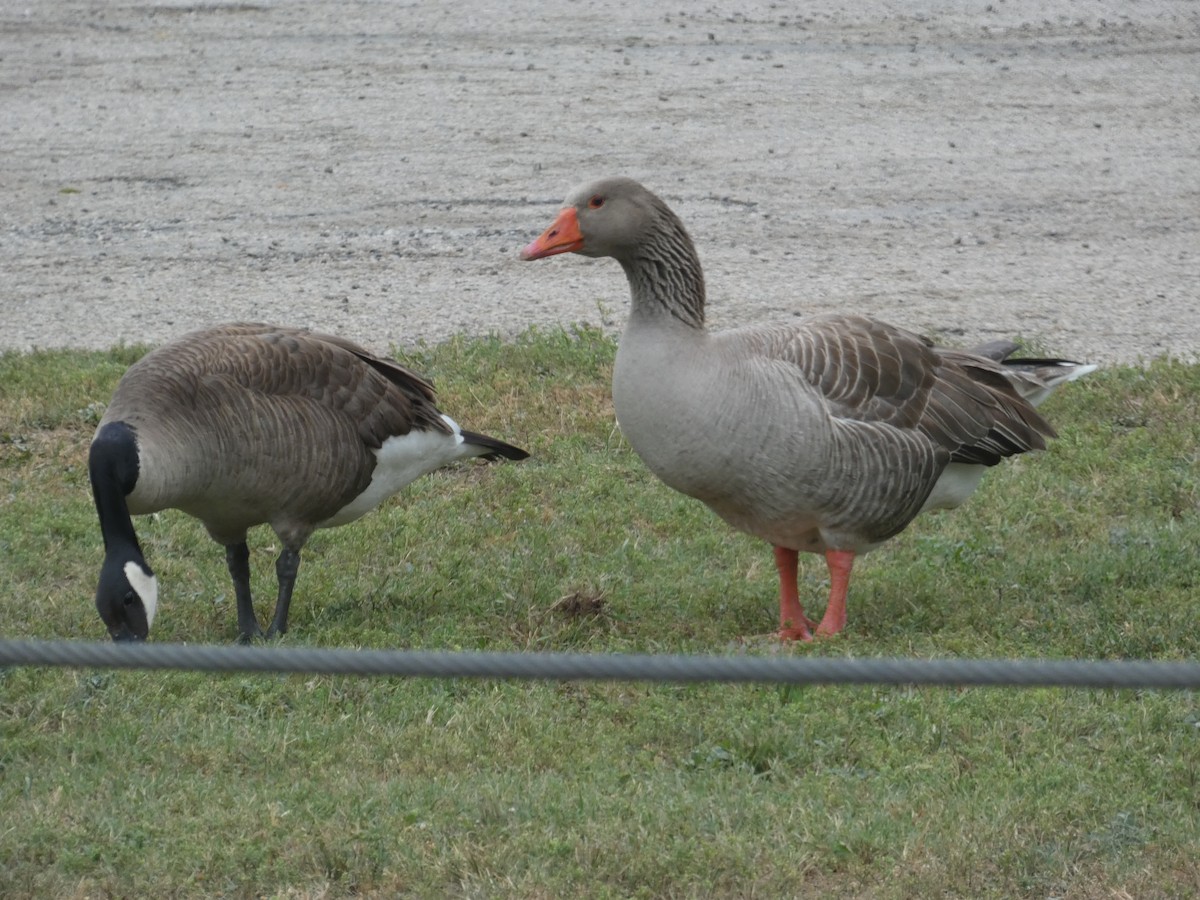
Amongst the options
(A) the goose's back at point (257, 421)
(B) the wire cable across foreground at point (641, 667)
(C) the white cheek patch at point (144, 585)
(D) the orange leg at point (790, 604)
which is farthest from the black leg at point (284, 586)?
(B) the wire cable across foreground at point (641, 667)

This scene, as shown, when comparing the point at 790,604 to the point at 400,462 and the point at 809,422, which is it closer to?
the point at 809,422

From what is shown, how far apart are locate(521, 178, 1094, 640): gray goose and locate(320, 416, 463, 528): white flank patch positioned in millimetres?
1154

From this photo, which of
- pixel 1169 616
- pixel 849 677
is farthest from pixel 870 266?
pixel 849 677

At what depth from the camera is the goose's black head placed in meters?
5.05

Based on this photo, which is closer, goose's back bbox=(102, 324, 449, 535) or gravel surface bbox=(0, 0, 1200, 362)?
goose's back bbox=(102, 324, 449, 535)

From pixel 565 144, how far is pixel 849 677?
1090 cm

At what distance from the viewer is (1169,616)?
5.72 meters

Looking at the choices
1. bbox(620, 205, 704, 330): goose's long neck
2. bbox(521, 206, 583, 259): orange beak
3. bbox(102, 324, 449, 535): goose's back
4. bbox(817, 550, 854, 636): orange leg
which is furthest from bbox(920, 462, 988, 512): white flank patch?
bbox(102, 324, 449, 535): goose's back

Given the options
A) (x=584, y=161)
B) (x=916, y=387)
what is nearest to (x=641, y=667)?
(x=916, y=387)

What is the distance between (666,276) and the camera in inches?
216

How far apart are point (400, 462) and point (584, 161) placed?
6.14 meters

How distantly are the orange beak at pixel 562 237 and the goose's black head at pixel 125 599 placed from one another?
1.77 m

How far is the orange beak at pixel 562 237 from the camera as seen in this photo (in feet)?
17.6

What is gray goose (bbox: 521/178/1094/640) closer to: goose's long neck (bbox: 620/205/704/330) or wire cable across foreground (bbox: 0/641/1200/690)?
goose's long neck (bbox: 620/205/704/330)
